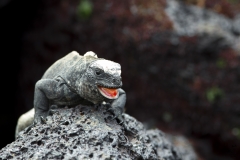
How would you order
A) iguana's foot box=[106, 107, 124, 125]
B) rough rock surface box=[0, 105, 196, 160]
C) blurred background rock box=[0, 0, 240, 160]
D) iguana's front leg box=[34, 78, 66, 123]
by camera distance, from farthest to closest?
blurred background rock box=[0, 0, 240, 160] < iguana's front leg box=[34, 78, 66, 123] < iguana's foot box=[106, 107, 124, 125] < rough rock surface box=[0, 105, 196, 160]

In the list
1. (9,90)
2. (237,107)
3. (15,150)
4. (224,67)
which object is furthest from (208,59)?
(15,150)

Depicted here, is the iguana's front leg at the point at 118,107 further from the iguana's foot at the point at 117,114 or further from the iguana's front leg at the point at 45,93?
the iguana's front leg at the point at 45,93

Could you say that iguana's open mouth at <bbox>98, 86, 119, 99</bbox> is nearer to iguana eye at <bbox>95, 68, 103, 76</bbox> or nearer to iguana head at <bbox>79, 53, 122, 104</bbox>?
iguana head at <bbox>79, 53, 122, 104</bbox>

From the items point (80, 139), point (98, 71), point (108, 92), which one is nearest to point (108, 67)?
point (98, 71)

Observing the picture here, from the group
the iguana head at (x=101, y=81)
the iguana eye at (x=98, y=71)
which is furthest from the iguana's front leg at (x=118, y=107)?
the iguana eye at (x=98, y=71)

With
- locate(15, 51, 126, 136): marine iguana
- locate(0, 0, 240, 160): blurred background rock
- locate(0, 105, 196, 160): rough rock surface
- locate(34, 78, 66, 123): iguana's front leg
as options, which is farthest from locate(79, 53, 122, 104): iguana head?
locate(0, 0, 240, 160): blurred background rock

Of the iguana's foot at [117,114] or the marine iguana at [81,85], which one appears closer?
the marine iguana at [81,85]
